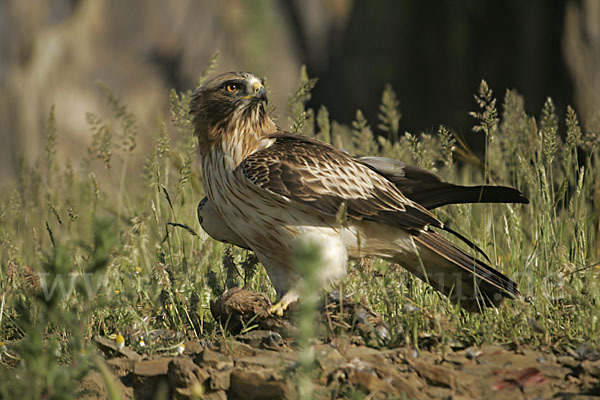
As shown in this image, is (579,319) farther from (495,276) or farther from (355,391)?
(355,391)

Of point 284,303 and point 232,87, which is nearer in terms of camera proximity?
point 284,303

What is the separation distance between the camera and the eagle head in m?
3.96

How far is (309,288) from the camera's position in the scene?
198cm

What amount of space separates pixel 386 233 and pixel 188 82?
328 inches

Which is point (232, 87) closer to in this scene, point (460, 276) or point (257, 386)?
Answer: point (460, 276)

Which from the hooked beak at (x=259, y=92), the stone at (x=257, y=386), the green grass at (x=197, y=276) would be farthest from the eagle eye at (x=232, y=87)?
the stone at (x=257, y=386)

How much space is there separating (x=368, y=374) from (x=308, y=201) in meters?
1.17

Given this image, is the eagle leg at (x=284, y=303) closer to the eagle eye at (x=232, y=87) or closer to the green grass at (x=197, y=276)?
the green grass at (x=197, y=276)

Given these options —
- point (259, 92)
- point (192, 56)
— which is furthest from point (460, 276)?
point (192, 56)

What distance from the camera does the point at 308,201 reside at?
355 centimetres

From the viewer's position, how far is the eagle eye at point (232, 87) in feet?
13.2

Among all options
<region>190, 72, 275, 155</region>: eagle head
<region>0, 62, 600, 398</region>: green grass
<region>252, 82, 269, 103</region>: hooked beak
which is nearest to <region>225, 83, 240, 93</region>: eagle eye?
<region>190, 72, 275, 155</region>: eagle head

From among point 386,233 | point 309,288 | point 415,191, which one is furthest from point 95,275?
point 415,191

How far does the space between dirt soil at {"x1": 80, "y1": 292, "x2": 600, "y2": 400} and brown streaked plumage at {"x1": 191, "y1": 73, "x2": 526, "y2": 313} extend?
63cm
